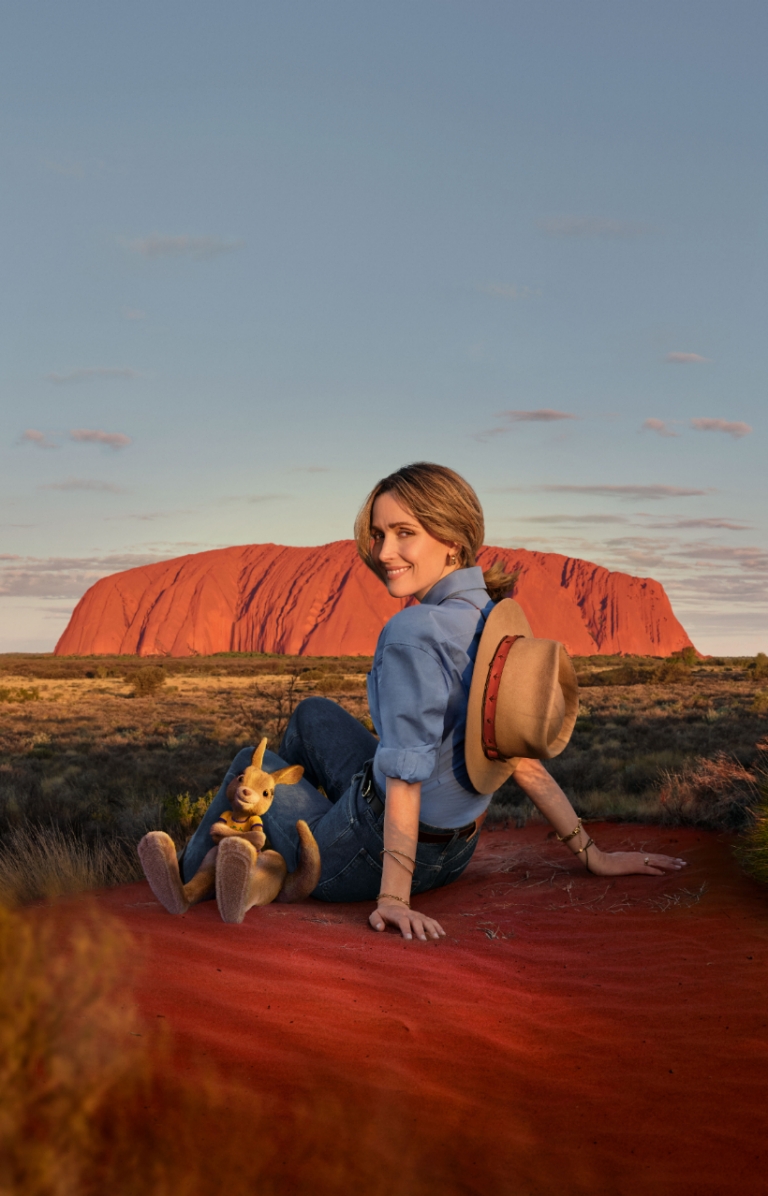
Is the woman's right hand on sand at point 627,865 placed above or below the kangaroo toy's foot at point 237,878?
below

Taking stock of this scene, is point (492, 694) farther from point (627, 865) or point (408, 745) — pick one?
point (627, 865)

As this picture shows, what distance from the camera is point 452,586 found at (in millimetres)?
3658

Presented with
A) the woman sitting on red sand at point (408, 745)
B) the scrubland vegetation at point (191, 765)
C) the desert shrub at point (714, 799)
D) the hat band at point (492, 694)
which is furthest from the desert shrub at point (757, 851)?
the hat band at point (492, 694)

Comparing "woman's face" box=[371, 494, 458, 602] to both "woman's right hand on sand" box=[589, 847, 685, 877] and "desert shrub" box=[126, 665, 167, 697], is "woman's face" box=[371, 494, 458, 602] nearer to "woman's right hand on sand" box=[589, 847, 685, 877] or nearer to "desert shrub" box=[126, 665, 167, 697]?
"woman's right hand on sand" box=[589, 847, 685, 877]

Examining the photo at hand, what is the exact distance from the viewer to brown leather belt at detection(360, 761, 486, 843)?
3598 millimetres

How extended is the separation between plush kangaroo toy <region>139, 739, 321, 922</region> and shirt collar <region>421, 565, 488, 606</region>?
3.02 feet

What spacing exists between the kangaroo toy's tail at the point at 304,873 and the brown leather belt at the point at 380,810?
30 cm

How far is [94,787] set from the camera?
11.6m

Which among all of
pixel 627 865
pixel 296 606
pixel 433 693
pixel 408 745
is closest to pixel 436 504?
pixel 433 693

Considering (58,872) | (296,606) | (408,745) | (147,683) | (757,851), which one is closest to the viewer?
(408,745)

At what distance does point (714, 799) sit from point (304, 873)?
11.4 ft

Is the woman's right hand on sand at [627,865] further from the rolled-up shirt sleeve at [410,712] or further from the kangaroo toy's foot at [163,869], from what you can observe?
the kangaroo toy's foot at [163,869]

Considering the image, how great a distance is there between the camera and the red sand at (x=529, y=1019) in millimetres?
2162

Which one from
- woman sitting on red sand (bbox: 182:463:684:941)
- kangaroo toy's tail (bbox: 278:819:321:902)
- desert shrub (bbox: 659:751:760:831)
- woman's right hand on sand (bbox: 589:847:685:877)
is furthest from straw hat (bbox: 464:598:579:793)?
desert shrub (bbox: 659:751:760:831)
